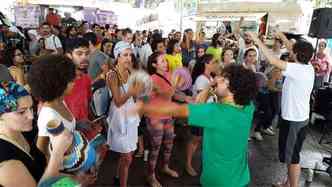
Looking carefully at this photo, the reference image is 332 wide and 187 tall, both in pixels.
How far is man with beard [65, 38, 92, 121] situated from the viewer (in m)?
2.55

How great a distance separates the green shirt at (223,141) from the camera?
180cm

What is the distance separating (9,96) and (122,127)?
63.3 inches

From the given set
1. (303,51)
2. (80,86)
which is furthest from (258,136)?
(80,86)

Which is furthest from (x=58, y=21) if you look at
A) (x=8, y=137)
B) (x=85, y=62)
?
(x=8, y=137)

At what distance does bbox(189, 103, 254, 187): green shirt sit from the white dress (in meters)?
0.98

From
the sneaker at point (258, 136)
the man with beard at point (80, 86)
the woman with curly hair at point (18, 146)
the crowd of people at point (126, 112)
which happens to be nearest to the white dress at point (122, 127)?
the crowd of people at point (126, 112)

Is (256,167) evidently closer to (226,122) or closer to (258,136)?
(258,136)

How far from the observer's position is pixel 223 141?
186 cm

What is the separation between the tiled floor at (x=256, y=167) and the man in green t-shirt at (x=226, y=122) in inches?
62.1

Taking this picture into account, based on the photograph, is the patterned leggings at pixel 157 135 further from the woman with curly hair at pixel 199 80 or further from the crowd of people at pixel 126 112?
the woman with curly hair at pixel 199 80

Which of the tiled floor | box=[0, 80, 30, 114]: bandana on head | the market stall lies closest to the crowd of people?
box=[0, 80, 30, 114]: bandana on head

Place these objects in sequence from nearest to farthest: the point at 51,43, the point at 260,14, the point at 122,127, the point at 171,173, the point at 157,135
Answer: the point at 122,127, the point at 157,135, the point at 171,173, the point at 51,43, the point at 260,14

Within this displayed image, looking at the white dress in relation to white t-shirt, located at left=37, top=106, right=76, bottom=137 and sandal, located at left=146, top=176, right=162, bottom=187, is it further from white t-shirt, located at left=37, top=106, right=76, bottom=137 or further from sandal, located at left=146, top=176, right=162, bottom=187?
white t-shirt, located at left=37, top=106, right=76, bottom=137

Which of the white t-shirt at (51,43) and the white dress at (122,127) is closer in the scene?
the white dress at (122,127)
